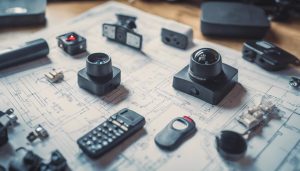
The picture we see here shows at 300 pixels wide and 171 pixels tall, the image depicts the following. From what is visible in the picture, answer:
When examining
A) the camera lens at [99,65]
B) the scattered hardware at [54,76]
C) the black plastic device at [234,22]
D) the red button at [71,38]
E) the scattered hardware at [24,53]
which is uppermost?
the black plastic device at [234,22]

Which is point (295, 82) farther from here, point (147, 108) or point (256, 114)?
point (147, 108)

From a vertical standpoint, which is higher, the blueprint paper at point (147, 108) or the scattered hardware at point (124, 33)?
the scattered hardware at point (124, 33)

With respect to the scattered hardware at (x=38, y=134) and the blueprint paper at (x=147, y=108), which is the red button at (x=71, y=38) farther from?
the scattered hardware at (x=38, y=134)

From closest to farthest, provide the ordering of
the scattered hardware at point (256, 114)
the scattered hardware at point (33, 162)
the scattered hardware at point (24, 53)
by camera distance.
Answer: the scattered hardware at point (33, 162) < the scattered hardware at point (256, 114) < the scattered hardware at point (24, 53)

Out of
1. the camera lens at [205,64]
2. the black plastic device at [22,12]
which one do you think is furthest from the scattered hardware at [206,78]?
the black plastic device at [22,12]

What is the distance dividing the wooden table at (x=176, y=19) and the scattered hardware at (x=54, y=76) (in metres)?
0.20

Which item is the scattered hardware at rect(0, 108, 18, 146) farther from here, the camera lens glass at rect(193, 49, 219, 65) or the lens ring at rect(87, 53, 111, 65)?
the camera lens glass at rect(193, 49, 219, 65)

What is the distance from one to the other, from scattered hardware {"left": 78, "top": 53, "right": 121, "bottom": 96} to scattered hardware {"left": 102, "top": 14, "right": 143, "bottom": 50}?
139 mm

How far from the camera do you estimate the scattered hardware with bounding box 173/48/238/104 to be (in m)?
0.60

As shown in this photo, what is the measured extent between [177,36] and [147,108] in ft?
Answer: 0.78

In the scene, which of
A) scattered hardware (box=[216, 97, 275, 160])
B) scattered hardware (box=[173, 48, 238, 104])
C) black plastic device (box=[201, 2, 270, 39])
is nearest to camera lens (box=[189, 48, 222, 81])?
scattered hardware (box=[173, 48, 238, 104])

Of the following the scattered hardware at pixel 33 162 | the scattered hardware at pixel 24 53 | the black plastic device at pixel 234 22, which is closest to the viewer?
the scattered hardware at pixel 33 162

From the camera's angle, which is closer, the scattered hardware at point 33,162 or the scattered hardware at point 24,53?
the scattered hardware at point 33,162

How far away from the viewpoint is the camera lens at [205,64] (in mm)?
597
